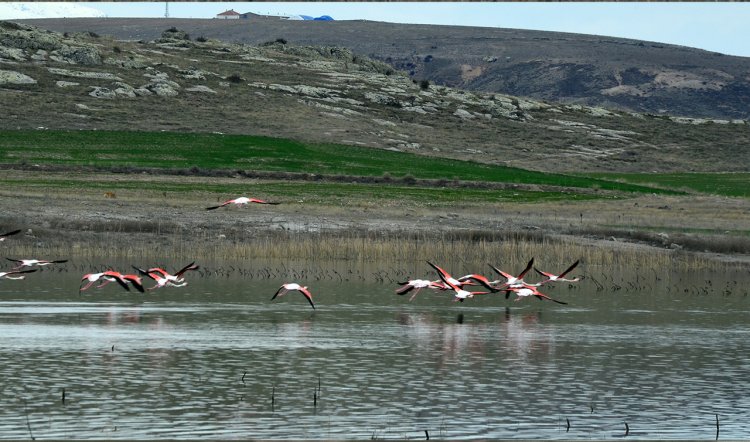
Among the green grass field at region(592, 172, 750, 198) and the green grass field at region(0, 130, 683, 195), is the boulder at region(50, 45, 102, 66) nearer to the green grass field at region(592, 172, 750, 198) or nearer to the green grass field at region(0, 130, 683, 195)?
the green grass field at region(0, 130, 683, 195)

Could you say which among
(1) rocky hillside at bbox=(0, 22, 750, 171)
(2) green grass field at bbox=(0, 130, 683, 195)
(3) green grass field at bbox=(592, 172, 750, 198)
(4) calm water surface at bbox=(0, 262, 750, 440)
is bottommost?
(4) calm water surface at bbox=(0, 262, 750, 440)

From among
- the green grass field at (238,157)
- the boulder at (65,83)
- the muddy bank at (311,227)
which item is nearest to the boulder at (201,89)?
the boulder at (65,83)

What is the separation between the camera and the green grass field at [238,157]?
253 feet

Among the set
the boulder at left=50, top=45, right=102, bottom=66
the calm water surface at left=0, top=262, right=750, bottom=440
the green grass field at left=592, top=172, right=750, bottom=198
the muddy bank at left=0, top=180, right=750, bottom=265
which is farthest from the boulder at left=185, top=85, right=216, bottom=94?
the calm water surface at left=0, top=262, right=750, bottom=440

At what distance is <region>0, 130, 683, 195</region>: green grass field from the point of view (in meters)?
77.2

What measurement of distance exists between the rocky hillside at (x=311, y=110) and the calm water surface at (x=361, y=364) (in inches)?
2255

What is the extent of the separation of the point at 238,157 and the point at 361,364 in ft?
184

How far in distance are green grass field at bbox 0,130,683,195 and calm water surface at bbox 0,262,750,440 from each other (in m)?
36.1

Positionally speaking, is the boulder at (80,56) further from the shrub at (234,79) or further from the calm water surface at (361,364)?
the calm water surface at (361,364)

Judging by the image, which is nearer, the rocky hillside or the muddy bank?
the muddy bank

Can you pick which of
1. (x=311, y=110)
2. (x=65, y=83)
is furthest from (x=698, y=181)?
(x=65, y=83)

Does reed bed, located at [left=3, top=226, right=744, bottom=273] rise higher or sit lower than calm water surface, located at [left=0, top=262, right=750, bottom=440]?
higher

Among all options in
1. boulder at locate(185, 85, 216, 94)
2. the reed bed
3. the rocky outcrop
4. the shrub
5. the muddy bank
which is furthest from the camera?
the shrub

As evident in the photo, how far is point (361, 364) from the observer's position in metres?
27.1
